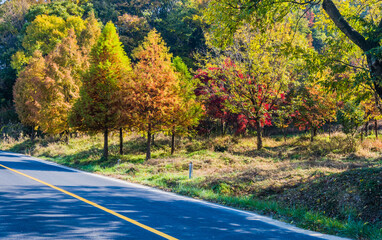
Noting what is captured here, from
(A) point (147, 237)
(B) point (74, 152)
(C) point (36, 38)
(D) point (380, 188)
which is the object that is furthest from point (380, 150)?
(C) point (36, 38)

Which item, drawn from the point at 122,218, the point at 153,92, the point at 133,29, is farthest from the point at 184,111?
the point at 133,29

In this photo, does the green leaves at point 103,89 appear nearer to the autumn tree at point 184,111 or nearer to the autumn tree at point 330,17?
the autumn tree at point 184,111

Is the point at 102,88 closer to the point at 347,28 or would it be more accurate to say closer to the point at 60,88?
the point at 60,88

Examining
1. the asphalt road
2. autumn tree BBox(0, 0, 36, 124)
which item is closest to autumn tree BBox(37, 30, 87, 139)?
the asphalt road

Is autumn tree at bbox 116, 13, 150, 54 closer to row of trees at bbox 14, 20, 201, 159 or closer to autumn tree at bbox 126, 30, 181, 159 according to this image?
row of trees at bbox 14, 20, 201, 159

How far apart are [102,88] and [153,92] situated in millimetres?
3775

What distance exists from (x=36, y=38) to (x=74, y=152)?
28.7 meters

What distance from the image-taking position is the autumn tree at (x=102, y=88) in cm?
1978

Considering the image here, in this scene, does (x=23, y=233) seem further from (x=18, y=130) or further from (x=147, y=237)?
(x=18, y=130)

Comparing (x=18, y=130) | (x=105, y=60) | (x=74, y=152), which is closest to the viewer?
(x=105, y=60)

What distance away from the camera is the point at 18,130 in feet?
137

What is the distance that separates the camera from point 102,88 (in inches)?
797

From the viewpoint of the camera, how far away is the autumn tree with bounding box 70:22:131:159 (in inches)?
779

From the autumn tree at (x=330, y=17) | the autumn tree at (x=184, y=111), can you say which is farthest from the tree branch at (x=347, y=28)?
the autumn tree at (x=184, y=111)
